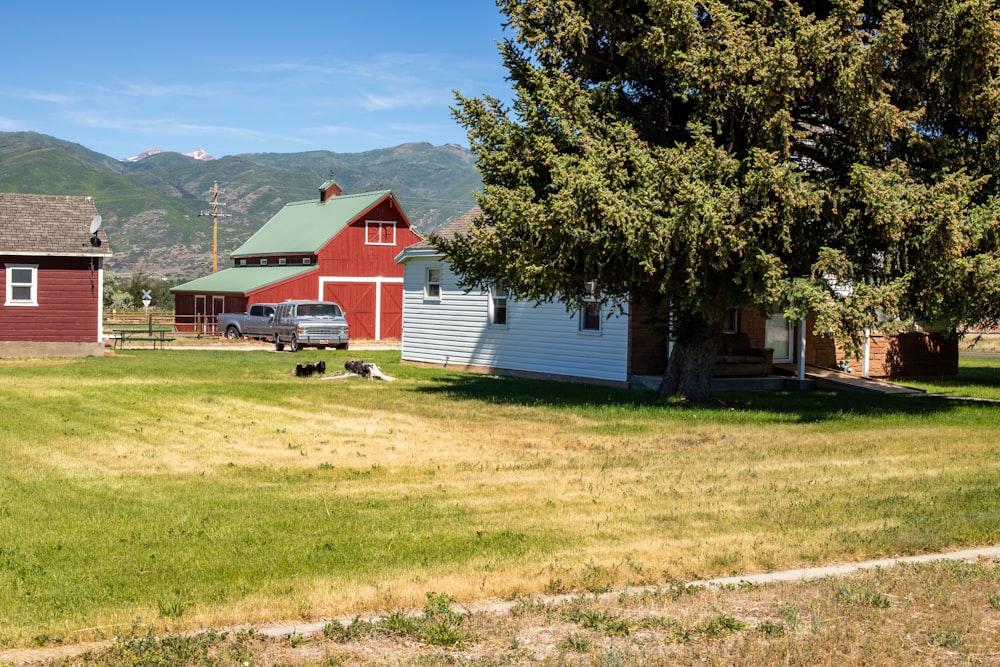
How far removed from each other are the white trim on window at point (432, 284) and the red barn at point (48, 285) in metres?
10.4

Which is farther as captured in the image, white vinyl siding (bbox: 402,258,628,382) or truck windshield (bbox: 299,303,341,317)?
truck windshield (bbox: 299,303,341,317)

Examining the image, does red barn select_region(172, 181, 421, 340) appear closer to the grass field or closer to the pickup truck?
the pickup truck

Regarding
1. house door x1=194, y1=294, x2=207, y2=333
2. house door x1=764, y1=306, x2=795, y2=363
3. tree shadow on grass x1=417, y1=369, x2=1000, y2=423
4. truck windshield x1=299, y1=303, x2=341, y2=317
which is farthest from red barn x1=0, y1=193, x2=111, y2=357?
house door x1=194, y1=294, x2=207, y2=333

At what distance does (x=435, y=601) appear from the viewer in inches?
266

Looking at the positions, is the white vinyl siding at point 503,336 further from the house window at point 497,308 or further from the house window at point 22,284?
the house window at point 22,284

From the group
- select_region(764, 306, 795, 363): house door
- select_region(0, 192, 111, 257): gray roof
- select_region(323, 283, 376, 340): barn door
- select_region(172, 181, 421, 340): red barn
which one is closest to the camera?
select_region(764, 306, 795, 363): house door

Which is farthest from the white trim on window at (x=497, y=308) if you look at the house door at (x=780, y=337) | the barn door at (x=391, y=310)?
the barn door at (x=391, y=310)

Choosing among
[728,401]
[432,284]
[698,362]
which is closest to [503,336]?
[432,284]

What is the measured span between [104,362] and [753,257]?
20608mm

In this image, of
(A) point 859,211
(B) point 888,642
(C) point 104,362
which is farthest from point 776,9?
(C) point 104,362

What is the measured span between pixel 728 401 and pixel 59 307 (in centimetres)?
2222

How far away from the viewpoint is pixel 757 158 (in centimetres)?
1717

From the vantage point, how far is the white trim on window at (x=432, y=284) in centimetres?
3138

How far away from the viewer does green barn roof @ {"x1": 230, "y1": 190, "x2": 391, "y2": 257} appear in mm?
53125
